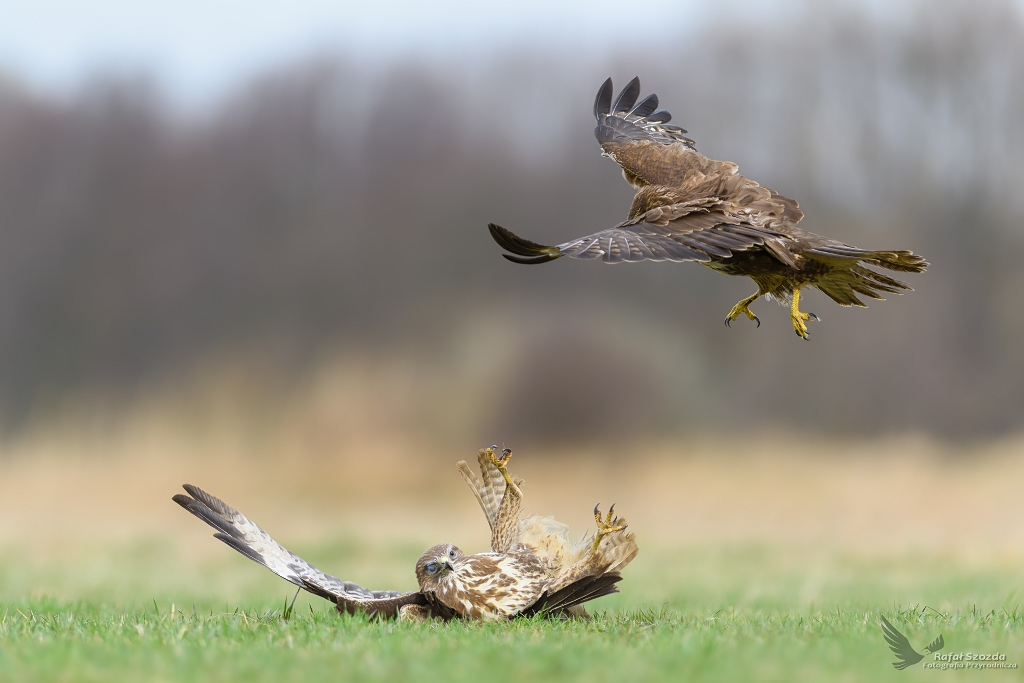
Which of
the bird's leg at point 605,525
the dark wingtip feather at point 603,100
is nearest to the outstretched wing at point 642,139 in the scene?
the dark wingtip feather at point 603,100

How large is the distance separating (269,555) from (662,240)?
311 centimetres

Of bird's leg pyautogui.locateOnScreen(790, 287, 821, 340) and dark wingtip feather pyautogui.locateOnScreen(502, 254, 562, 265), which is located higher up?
dark wingtip feather pyautogui.locateOnScreen(502, 254, 562, 265)

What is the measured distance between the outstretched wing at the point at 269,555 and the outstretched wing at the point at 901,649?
2.62 m

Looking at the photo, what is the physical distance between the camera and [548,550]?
5.87 m

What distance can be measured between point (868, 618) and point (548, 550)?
194 centimetres

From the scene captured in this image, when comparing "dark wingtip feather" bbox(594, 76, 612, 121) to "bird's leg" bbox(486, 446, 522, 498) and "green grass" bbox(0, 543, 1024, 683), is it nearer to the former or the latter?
"bird's leg" bbox(486, 446, 522, 498)

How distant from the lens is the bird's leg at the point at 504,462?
236 inches

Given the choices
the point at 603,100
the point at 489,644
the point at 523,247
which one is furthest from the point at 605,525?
the point at 603,100

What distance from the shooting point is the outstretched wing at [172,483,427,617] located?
545cm

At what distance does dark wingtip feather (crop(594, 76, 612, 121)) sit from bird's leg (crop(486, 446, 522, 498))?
161 inches

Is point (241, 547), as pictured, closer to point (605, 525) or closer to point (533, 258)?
point (605, 525)

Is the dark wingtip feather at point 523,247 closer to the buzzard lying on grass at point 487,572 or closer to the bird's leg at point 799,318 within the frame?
the buzzard lying on grass at point 487,572

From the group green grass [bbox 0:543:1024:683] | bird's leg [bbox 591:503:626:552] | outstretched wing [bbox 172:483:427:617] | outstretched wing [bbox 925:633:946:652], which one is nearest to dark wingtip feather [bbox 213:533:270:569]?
outstretched wing [bbox 172:483:427:617]

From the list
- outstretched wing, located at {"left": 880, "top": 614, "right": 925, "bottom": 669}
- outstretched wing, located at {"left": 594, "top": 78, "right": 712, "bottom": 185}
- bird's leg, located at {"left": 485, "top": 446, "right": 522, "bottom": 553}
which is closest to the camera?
outstretched wing, located at {"left": 880, "top": 614, "right": 925, "bottom": 669}
